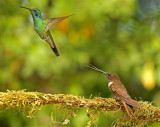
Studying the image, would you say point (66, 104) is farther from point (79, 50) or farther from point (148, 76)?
point (79, 50)

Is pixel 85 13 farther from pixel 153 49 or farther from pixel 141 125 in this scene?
pixel 141 125

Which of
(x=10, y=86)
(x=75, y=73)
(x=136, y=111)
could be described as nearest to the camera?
(x=136, y=111)

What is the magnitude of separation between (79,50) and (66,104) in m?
3.73

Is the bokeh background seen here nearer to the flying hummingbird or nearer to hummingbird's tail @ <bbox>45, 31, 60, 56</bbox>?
the flying hummingbird

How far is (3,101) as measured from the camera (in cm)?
198

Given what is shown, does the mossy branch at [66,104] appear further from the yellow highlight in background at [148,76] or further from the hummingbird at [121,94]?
the yellow highlight in background at [148,76]

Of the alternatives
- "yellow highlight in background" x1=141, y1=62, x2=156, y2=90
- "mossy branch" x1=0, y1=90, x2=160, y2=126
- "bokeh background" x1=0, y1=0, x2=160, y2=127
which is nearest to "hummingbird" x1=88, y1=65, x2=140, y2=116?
"mossy branch" x1=0, y1=90, x2=160, y2=126

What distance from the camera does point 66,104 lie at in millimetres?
2072

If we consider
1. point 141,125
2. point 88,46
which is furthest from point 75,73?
point 141,125

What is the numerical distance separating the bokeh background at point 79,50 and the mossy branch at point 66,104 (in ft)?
7.92

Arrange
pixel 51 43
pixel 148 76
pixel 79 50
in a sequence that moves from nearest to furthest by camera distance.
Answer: pixel 51 43 < pixel 148 76 < pixel 79 50

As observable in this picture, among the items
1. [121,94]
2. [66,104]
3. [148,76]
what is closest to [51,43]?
[66,104]

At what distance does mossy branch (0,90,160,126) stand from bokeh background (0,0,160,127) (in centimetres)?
241

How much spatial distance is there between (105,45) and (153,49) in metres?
0.86
